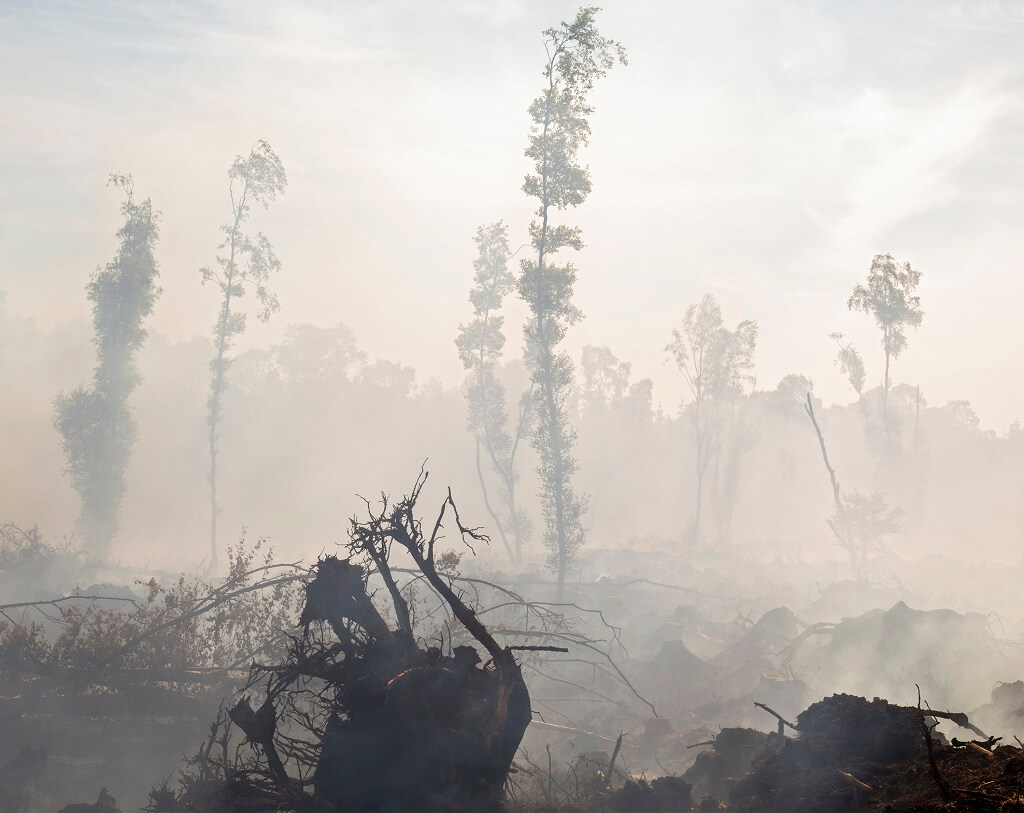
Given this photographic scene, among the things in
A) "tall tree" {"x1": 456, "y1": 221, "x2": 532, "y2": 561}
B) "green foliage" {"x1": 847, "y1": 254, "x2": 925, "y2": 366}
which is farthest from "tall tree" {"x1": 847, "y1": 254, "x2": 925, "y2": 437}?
"tall tree" {"x1": 456, "y1": 221, "x2": 532, "y2": 561}

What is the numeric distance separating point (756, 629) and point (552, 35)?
25.5 metres

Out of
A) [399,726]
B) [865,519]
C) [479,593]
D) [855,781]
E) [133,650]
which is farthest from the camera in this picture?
[865,519]

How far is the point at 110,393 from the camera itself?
37188mm

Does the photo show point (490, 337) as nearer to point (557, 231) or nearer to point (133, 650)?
point (557, 231)

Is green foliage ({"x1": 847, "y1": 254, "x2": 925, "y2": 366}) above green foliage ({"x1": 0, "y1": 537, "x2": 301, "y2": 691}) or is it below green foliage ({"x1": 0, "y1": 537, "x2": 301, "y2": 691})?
above

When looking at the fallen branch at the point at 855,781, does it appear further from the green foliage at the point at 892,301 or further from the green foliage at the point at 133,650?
the green foliage at the point at 892,301

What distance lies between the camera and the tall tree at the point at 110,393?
120ft

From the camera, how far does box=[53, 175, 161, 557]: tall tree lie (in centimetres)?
3650

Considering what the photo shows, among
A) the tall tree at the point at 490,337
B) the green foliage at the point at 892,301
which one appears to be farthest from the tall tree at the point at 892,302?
the tall tree at the point at 490,337

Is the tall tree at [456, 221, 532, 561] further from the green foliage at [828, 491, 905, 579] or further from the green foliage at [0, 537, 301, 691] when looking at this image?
the green foliage at [0, 537, 301, 691]

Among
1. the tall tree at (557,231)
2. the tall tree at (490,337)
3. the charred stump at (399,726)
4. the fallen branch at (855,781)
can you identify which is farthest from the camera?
the tall tree at (490,337)

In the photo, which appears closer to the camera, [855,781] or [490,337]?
[855,781]

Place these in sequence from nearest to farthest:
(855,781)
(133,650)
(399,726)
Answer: (855,781) < (399,726) < (133,650)

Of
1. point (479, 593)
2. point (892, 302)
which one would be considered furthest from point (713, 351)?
point (479, 593)
